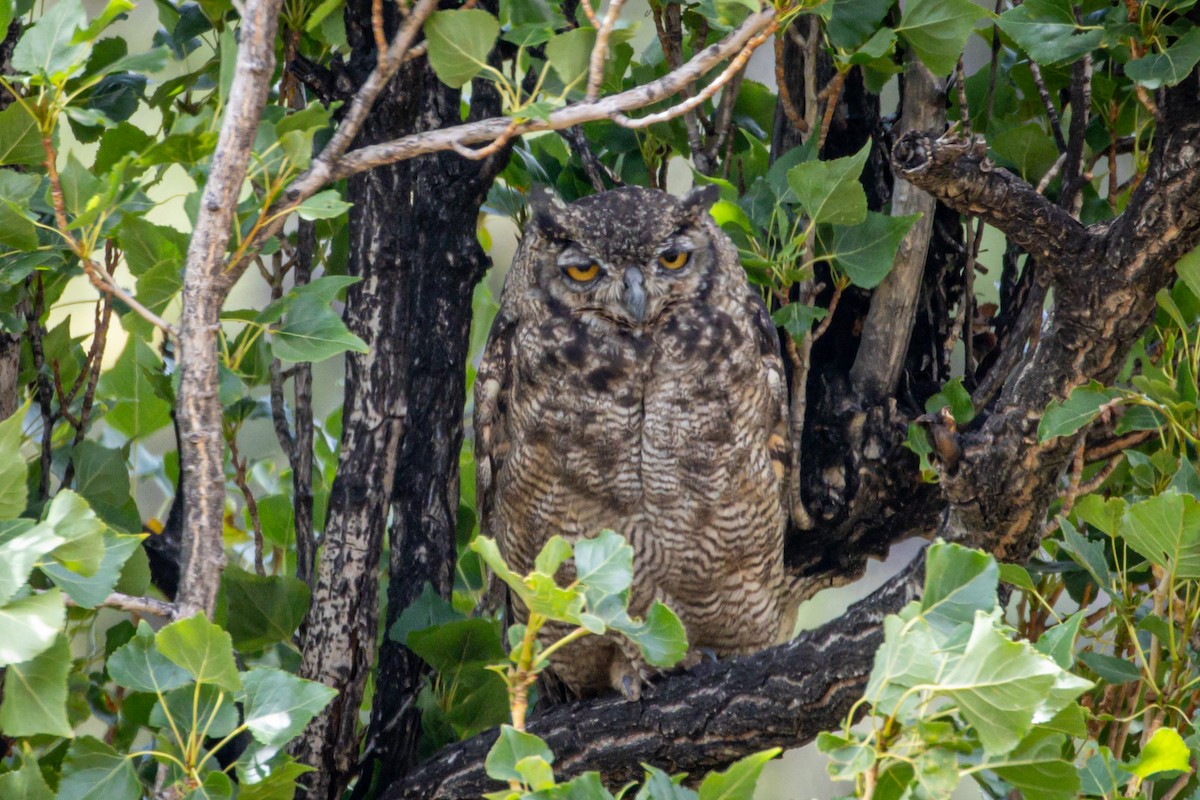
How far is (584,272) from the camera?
213 cm

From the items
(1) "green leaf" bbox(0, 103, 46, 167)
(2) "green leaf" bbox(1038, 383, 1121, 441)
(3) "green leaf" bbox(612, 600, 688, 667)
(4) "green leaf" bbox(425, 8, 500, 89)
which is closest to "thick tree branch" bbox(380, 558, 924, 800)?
(2) "green leaf" bbox(1038, 383, 1121, 441)

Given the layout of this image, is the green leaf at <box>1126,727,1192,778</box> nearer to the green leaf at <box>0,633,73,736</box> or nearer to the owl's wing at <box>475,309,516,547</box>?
the green leaf at <box>0,633,73,736</box>

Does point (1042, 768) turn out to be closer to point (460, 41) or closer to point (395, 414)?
point (460, 41)

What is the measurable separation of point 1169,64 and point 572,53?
0.72 meters

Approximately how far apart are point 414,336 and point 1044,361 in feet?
3.33

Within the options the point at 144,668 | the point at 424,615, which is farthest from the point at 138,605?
the point at 424,615

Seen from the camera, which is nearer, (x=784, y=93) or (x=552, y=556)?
(x=552, y=556)

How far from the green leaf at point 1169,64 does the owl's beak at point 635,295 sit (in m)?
0.82

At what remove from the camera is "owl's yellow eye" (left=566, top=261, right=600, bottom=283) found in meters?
2.11

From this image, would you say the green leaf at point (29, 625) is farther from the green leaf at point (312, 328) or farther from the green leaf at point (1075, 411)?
the green leaf at point (1075, 411)

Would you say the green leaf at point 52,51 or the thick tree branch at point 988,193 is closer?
the green leaf at point 52,51

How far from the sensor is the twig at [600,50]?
1358 millimetres

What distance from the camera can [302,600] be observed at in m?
1.99

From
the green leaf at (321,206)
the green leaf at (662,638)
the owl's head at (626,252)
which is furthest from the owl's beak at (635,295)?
the green leaf at (662,638)
